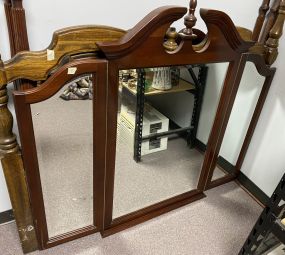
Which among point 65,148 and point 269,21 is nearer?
point 65,148

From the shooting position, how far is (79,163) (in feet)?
3.75

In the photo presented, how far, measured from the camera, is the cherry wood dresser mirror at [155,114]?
0.90 metres

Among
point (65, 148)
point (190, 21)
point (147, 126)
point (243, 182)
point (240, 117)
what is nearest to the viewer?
point (190, 21)

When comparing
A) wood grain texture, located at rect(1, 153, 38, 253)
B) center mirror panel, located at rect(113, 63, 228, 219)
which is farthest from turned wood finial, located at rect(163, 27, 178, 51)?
wood grain texture, located at rect(1, 153, 38, 253)

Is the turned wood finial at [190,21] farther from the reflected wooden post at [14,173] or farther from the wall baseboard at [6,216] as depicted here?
the wall baseboard at [6,216]

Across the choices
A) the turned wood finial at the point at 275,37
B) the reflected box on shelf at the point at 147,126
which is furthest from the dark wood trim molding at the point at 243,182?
the turned wood finial at the point at 275,37

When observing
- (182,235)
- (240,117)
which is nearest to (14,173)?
(182,235)

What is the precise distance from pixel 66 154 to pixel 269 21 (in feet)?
4.04

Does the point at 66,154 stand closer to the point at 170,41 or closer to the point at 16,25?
the point at 16,25

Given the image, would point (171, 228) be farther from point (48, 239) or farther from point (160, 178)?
point (48, 239)

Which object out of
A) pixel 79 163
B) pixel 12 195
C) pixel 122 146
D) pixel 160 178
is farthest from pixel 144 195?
pixel 12 195

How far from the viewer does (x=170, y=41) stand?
97 centimetres

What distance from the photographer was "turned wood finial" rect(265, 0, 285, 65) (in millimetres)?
1210

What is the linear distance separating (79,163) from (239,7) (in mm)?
1169
